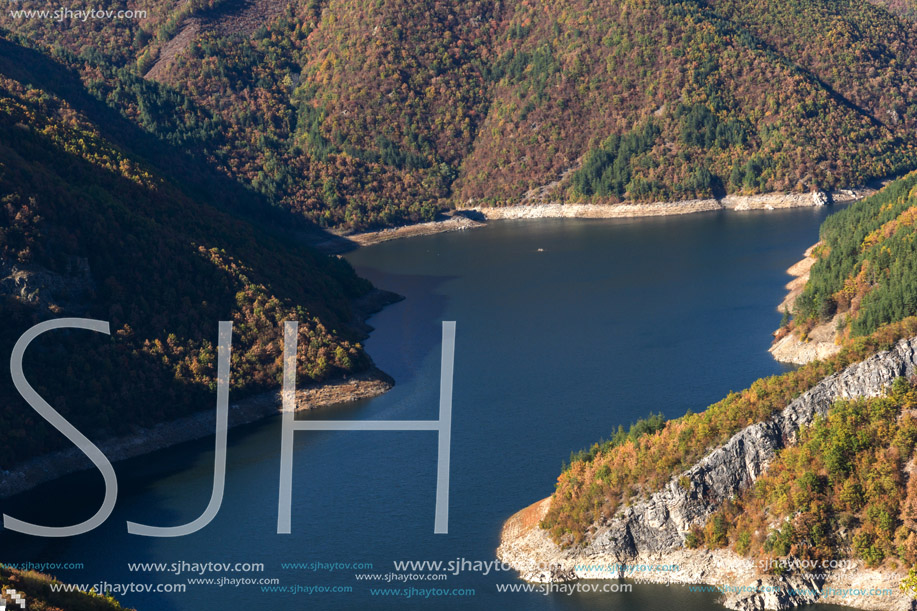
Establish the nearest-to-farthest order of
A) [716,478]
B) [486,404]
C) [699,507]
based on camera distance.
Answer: [699,507] < [716,478] < [486,404]

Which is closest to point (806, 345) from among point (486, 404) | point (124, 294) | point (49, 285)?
point (486, 404)

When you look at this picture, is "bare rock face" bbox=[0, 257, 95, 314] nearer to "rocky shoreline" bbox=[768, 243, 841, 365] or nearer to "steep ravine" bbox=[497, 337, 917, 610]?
"steep ravine" bbox=[497, 337, 917, 610]

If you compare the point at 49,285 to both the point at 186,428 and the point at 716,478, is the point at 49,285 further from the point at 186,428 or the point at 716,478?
the point at 716,478

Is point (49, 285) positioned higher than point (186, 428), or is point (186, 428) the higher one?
point (49, 285)

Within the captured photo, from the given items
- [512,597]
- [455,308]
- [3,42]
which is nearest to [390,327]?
[455,308]

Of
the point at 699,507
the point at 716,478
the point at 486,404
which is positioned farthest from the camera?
the point at 486,404

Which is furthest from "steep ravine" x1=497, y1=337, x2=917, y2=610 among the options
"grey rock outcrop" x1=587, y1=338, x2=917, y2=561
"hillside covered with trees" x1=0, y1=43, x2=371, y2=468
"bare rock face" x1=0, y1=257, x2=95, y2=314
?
"bare rock face" x1=0, y1=257, x2=95, y2=314

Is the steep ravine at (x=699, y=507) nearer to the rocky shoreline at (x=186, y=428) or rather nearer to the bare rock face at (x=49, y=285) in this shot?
the rocky shoreline at (x=186, y=428)
